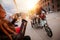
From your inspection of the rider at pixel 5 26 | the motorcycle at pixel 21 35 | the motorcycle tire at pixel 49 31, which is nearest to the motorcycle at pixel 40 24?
the motorcycle tire at pixel 49 31

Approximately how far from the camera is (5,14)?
72.2 inches

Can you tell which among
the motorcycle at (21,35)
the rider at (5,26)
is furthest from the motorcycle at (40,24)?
the rider at (5,26)

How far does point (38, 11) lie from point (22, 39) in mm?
403

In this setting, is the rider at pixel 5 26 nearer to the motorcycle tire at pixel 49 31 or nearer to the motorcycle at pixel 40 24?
the motorcycle at pixel 40 24

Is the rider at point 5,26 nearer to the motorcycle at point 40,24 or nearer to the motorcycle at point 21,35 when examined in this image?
the motorcycle at point 21,35

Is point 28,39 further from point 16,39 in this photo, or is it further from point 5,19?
point 5,19

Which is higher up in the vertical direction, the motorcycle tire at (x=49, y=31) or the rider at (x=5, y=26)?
the rider at (x=5, y=26)

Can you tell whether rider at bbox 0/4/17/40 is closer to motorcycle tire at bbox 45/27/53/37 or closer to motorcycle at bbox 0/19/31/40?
motorcycle at bbox 0/19/31/40

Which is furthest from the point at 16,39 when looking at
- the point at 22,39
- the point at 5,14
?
the point at 5,14

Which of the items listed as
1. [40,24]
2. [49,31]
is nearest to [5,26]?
[40,24]

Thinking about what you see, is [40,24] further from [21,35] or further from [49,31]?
[21,35]

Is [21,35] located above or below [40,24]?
below

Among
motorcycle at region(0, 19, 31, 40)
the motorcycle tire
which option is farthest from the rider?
the motorcycle tire

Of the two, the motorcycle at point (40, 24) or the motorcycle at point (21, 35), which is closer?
the motorcycle at point (21, 35)
